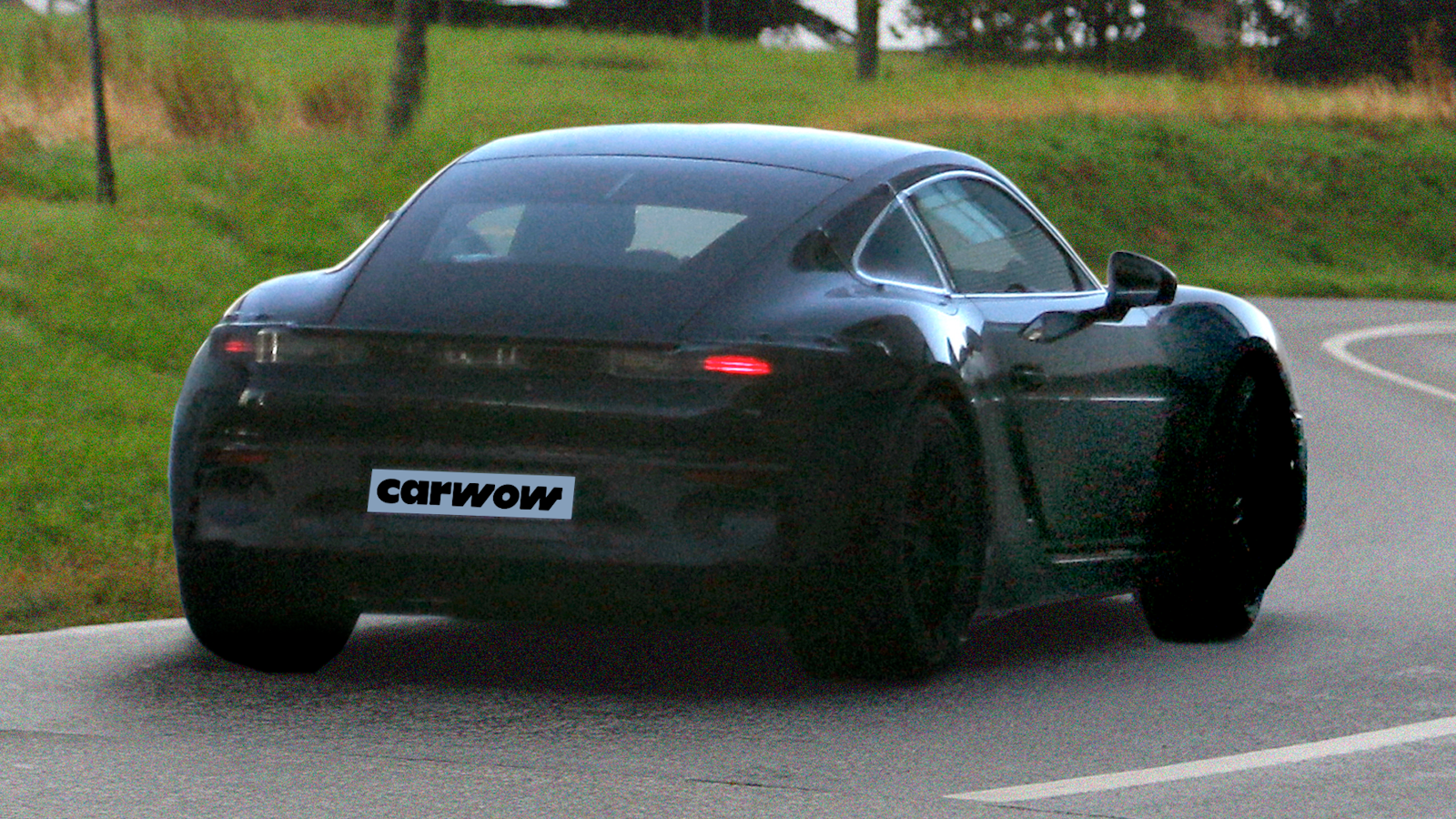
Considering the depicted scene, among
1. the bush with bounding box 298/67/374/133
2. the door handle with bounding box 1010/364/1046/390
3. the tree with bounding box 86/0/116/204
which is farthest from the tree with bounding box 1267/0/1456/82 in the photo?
the door handle with bounding box 1010/364/1046/390

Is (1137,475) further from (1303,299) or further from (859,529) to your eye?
(1303,299)

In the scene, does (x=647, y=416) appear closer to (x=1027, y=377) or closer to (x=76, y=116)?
(x=1027, y=377)

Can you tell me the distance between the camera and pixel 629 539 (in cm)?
643

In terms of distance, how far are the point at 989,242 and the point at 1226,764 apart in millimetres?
2146

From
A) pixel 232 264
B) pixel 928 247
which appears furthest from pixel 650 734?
pixel 232 264

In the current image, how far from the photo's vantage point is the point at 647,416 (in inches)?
253

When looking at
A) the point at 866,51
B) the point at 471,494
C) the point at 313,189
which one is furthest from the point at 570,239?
the point at 866,51

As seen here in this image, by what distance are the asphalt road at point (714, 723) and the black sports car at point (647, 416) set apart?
0.25 m

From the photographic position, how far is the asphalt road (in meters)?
5.64

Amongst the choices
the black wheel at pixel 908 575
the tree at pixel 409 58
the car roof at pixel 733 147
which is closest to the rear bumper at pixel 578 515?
the black wheel at pixel 908 575

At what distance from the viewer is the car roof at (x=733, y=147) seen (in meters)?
7.48

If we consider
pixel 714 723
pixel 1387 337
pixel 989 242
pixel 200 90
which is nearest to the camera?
pixel 714 723

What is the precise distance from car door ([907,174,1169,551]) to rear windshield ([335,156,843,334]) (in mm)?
574

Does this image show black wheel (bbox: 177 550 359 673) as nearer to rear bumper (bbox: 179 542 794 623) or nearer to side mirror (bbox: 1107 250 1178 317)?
rear bumper (bbox: 179 542 794 623)
